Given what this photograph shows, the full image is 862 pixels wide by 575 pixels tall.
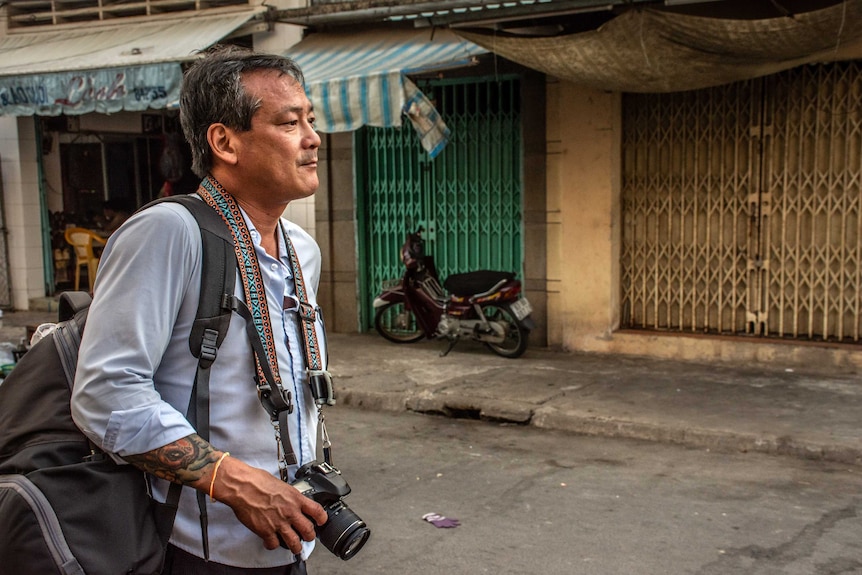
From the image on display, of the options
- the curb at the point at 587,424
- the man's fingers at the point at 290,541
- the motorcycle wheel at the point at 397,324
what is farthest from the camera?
the motorcycle wheel at the point at 397,324

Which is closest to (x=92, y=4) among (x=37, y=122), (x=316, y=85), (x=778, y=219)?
(x=37, y=122)

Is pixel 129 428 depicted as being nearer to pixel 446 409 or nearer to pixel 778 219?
pixel 446 409

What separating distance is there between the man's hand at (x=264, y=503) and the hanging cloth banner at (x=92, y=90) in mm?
8971

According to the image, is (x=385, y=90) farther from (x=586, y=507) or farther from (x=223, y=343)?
(x=223, y=343)

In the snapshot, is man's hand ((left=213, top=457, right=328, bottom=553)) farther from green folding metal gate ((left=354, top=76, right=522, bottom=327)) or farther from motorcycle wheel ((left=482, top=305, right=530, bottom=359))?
green folding metal gate ((left=354, top=76, right=522, bottom=327))

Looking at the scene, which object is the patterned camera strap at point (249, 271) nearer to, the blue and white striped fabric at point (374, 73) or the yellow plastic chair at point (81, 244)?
the blue and white striped fabric at point (374, 73)

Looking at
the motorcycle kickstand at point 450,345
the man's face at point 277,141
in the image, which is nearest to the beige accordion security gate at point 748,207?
the motorcycle kickstand at point 450,345

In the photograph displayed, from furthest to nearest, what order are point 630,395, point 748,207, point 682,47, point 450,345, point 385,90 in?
point 450,345 < point 748,207 < point 385,90 < point 630,395 < point 682,47

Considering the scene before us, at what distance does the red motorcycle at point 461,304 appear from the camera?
360 inches

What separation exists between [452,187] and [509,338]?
6.67ft

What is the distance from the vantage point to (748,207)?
884 cm

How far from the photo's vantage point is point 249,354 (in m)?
1.97

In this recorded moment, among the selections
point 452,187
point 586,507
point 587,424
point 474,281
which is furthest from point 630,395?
point 452,187

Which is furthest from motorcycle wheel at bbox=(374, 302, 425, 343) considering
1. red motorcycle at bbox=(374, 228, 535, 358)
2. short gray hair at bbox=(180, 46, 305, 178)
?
short gray hair at bbox=(180, 46, 305, 178)
